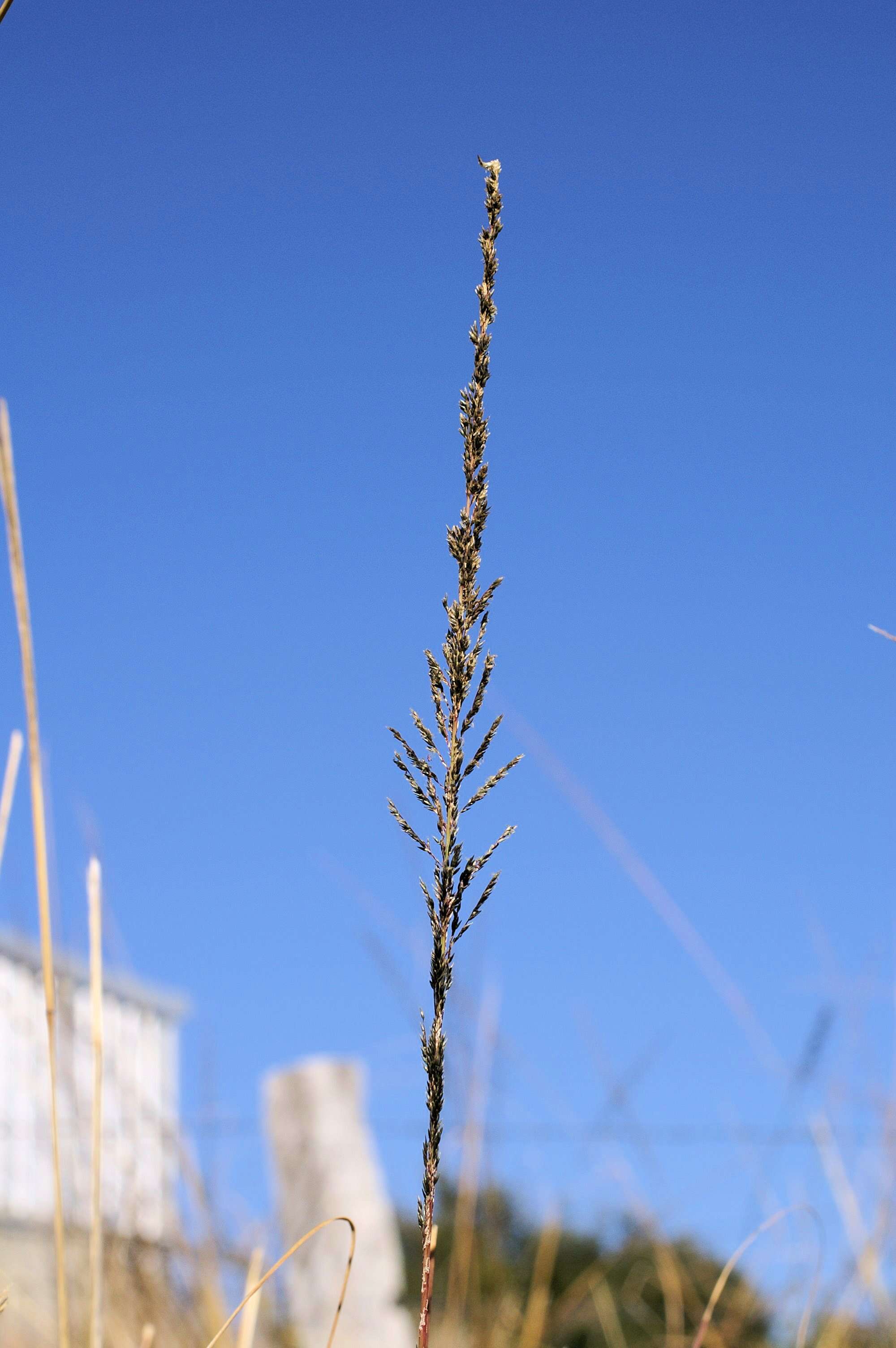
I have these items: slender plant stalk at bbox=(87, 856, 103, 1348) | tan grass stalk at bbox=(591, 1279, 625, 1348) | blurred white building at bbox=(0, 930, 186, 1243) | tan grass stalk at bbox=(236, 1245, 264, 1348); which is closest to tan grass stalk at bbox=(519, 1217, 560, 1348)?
tan grass stalk at bbox=(591, 1279, 625, 1348)

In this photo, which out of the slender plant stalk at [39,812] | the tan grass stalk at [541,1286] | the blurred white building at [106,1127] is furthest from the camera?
the blurred white building at [106,1127]

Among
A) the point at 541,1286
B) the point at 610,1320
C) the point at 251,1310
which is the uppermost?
the point at 251,1310

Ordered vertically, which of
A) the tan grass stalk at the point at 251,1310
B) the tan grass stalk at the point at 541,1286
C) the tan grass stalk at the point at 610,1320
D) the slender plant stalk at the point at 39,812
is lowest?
the tan grass stalk at the point at 610,1320

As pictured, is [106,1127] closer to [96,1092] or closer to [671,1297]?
[671,1297]

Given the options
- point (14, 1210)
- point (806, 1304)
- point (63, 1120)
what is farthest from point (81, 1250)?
point (14, 1210)

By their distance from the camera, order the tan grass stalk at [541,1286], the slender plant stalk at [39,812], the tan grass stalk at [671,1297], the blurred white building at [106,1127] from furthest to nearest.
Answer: the blurred white building at [106,1127] < the tan grass stalk at [671,1297] < the tan grass stalk at [541,1286] < the slender plant stalk at [39,812]

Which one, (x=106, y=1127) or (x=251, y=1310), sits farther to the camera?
(x=106, y=1127)

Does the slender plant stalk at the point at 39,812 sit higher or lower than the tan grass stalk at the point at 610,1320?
higher

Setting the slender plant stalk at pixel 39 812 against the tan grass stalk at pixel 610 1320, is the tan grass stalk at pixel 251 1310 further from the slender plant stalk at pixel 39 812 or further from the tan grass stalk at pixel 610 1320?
the tan grass stalk at pixel 610 1320

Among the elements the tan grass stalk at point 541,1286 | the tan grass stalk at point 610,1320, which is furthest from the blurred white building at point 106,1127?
the tan grass stalk at point 610,1320

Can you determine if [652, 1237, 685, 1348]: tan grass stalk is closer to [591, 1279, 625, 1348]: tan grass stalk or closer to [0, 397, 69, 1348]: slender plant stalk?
[591, 1279, 625, 1348]: tan grass stalk

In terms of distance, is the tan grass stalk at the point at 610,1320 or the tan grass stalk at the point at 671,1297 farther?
the tan grass stalk at the point at 610,1320

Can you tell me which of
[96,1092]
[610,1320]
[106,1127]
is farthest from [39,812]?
[106,1127]

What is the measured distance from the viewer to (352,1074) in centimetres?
375
